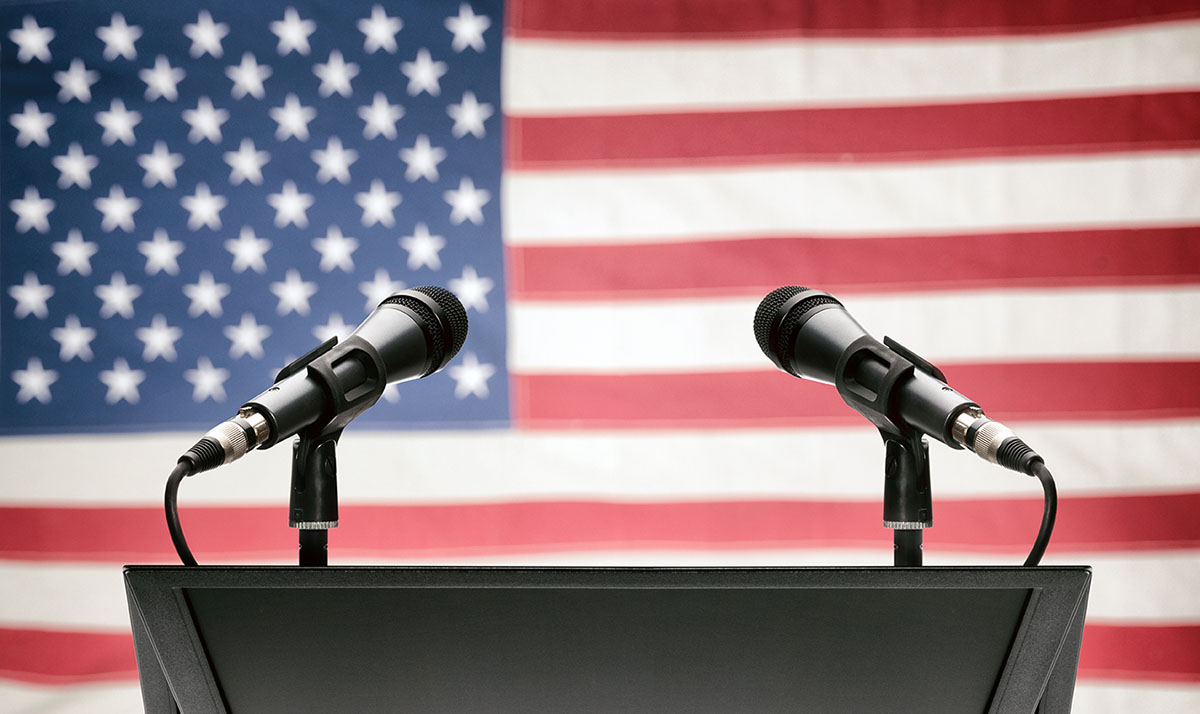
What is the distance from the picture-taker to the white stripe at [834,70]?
1673 millimetres

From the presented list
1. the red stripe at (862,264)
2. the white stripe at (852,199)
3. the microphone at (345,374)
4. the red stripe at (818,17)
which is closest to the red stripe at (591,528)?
the red stripe at (862,264)

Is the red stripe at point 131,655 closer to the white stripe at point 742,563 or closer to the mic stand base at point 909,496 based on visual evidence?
the white stripe at point 742,563

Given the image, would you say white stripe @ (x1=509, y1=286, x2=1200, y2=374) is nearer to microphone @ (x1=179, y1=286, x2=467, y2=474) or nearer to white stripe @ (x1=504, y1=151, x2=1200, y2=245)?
white stripe @ (x1=504, y1=151, x2=1200, y2=245)

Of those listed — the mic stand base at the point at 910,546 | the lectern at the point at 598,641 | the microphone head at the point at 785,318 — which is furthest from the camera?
the microphone head at the point at 785,318

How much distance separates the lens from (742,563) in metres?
1.67

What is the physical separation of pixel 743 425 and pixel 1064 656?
41.4 inches

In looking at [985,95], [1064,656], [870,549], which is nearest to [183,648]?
[1064,656]

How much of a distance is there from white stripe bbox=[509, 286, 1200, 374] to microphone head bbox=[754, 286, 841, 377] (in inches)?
28.4

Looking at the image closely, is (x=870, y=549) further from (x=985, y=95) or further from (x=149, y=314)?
(x=149, y=314)

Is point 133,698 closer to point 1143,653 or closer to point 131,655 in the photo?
point 131,655

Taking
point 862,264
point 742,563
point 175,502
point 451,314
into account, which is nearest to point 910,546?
point 451,314

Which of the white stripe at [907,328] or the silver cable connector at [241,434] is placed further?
the white stripe at [907,328]

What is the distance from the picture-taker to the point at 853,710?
0.64 m

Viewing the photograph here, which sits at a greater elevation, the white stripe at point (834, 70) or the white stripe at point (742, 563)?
the white stripe at point (834, 70)
